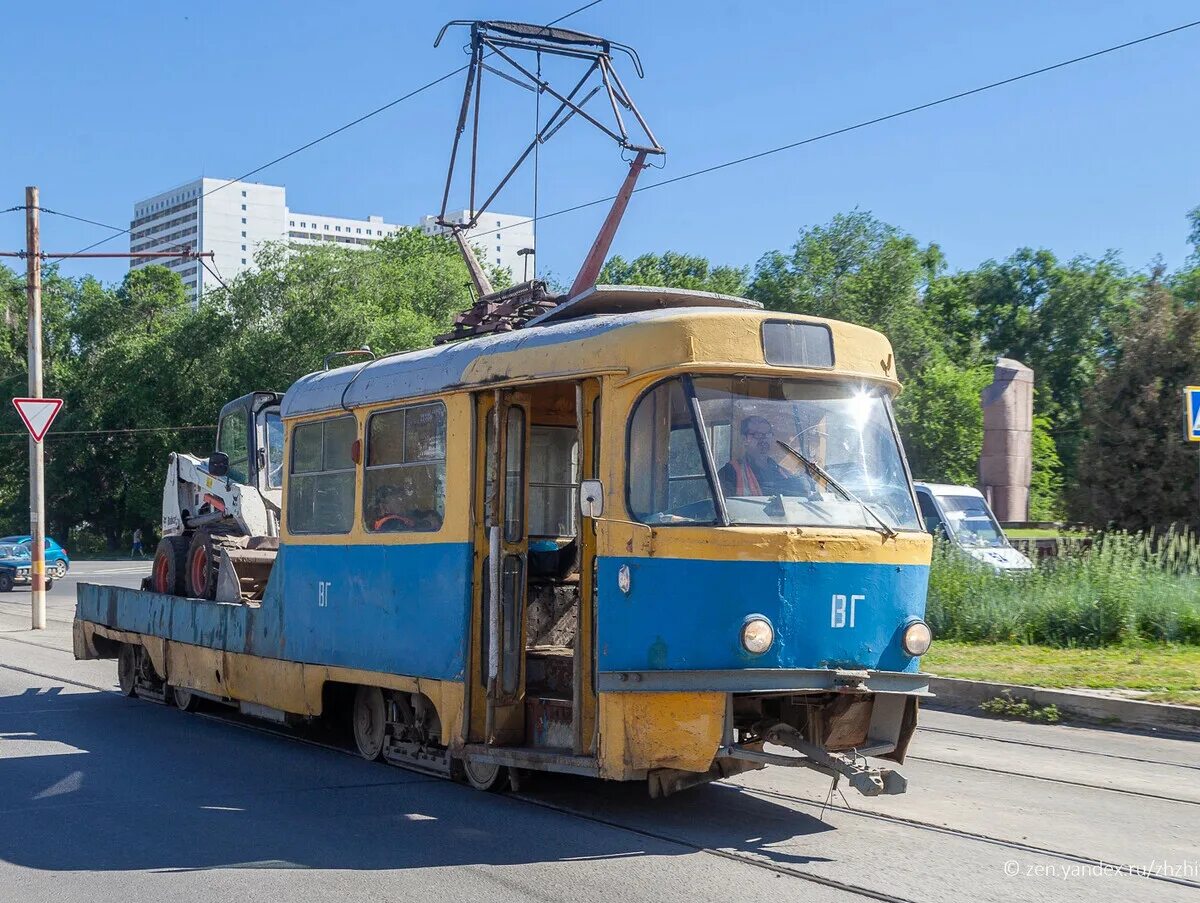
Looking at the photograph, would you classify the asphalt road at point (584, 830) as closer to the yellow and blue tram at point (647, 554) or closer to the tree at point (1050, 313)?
the yellow and blue tram at point (647, 554)

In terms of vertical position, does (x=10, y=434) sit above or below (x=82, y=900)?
above

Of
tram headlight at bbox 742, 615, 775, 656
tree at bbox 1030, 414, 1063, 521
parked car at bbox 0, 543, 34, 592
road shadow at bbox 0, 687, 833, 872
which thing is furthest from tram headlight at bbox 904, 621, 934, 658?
tree at bbox 1030, 414, 1063, 521

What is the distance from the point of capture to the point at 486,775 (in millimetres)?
8336

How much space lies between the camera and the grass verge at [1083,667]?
12.2m

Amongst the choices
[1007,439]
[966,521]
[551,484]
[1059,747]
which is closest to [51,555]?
[1007,439]

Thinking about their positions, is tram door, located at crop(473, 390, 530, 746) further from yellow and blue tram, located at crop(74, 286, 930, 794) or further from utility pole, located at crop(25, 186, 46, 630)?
utility pole, located at crop(25, 186, 46, 630)

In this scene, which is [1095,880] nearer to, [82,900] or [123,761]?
[82,900]

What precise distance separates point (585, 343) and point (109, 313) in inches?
2474

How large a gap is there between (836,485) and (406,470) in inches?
119

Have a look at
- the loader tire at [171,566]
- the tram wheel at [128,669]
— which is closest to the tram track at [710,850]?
the loader tire at [171,566]

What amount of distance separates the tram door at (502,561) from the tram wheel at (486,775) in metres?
0.26

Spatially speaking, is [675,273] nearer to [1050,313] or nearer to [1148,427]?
[1050,313]

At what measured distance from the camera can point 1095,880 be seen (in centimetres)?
619

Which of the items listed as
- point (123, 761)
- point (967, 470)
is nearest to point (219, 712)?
point (123, 761)
